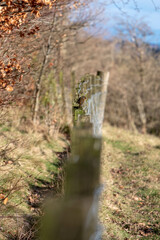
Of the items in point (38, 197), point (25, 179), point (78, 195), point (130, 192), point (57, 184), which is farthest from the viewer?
point (130, 192)

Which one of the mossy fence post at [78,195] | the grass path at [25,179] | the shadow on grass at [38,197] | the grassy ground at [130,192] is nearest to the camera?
the mossy fence post at [78,195]

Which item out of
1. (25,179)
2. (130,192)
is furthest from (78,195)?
(130,192)

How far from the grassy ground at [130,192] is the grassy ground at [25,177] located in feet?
3.39

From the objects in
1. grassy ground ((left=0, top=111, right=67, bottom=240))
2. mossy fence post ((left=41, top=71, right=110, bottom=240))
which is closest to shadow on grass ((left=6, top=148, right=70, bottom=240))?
grassy ground ((left=0, top=111, right=67, bottom=240))

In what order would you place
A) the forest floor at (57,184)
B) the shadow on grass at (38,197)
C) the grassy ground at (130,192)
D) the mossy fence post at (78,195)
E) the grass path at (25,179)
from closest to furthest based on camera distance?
the mossy fence post at (78,195)
the shadow on grass at (38,197)
the grass path at (25,179)
the forest floor at (57,184)
the grassy ground at (130,192)

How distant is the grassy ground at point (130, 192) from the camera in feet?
14.8

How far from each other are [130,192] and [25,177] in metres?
2.17

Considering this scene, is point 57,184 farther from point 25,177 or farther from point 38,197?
point 25,177

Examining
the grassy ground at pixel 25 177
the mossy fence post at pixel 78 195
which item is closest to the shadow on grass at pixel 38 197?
the grassy ground at pixel 25 177

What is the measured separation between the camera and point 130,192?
5969 millimetres

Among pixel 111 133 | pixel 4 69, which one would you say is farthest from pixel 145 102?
pixel 4 69

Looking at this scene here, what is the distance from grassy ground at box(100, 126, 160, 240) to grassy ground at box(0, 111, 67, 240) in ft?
3.39

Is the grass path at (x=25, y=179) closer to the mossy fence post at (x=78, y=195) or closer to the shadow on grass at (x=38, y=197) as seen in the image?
the shadow on grass at (x=38, y=197)

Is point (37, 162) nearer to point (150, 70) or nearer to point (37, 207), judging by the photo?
point (37, 207)
